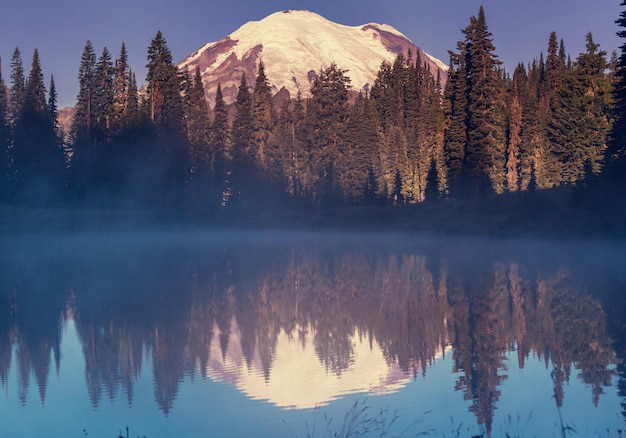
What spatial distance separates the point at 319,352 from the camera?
13.6 metres

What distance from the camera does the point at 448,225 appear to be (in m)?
49.3

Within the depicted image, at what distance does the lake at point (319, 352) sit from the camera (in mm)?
9430

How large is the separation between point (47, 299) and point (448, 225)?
105 ft

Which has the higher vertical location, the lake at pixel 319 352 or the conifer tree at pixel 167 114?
the conifer tree at pixel 167 114

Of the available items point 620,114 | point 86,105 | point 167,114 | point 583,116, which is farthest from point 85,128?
point 620,114

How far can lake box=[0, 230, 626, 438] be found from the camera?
30.9ft

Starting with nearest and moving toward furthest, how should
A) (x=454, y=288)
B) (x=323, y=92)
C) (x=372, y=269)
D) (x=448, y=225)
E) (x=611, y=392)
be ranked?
(x=611, y=392), (x=454, y=288), (x=372, y=269), (x=448, y=225), (x=323, y=92)

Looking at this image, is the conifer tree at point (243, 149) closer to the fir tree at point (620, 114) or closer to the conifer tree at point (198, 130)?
the conifer tree at point (198, 130)

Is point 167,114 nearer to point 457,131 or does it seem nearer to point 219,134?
point 219,134

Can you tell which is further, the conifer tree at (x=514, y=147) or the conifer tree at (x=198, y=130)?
the conifer tree at (x=514, y=147)

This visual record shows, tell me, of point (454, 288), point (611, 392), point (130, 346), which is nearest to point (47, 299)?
point (130, 346)

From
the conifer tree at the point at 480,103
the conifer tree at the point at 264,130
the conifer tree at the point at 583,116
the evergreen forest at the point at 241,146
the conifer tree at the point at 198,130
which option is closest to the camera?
the conifer tree at the point at 480,103

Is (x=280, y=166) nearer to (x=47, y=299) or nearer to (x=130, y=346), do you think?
(x=47, y=299)

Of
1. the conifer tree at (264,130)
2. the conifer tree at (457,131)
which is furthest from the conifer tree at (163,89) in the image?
the conifer tree at (457,131)
